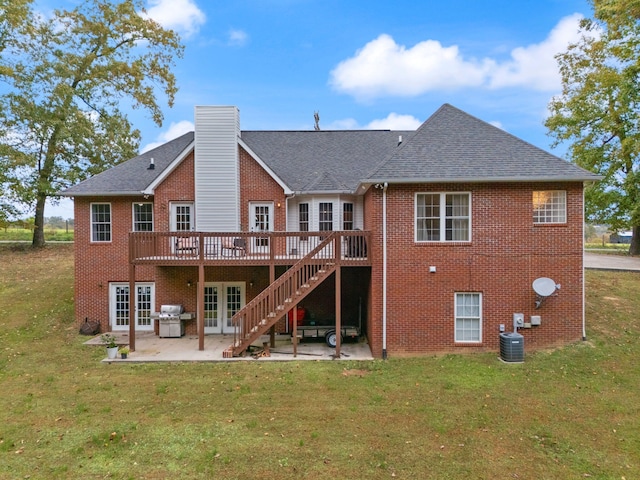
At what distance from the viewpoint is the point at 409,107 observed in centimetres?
2414

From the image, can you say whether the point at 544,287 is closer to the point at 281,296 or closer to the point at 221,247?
the point at 281,296

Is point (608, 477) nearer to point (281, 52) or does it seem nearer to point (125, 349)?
point (125, 349)

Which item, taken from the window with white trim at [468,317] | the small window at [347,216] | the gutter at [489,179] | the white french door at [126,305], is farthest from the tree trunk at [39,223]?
the window with white trim at [468,317]

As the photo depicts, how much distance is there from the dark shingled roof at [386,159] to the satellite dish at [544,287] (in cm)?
300

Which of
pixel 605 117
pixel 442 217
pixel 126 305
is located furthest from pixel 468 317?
pixel 605 117

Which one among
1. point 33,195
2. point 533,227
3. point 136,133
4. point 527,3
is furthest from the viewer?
point 136,133

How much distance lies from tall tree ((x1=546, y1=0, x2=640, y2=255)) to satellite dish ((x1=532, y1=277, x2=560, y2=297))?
50.9 feet

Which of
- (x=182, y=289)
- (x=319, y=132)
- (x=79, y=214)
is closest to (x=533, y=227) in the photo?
(x=319, y=132)

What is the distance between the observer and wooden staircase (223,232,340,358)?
11445mm

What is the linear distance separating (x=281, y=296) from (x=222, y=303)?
13.5 ft

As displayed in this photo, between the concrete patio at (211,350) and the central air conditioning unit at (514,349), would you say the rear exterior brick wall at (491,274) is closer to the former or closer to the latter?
the central air conditioning unit at (514,349)

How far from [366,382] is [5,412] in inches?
314

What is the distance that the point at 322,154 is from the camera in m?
17.2

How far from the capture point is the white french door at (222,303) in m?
14.8
